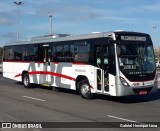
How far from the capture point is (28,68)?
21875 mm

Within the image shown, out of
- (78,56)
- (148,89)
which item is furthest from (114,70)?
(78,56)

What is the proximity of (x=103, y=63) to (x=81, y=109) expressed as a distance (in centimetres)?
271

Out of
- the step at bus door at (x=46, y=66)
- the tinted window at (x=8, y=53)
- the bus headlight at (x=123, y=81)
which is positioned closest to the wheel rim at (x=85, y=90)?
the bus headlight at (x=123, y=81)

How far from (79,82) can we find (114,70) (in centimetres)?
298

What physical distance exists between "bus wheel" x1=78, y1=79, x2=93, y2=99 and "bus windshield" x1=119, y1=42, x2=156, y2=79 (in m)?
2.39

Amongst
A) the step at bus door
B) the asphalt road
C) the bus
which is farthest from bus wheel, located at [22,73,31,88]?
the asphalt road

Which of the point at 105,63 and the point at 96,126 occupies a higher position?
the point at 105,63

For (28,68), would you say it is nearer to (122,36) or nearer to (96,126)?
(122,36)

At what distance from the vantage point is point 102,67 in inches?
586

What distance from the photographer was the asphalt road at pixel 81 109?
10.9 m

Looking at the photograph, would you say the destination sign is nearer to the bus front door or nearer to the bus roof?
the bus roof

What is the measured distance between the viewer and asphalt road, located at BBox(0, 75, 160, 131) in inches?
428

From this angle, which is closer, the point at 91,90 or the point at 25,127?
the point at 25,127

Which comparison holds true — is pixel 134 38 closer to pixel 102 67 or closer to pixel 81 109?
pixel 102 67
